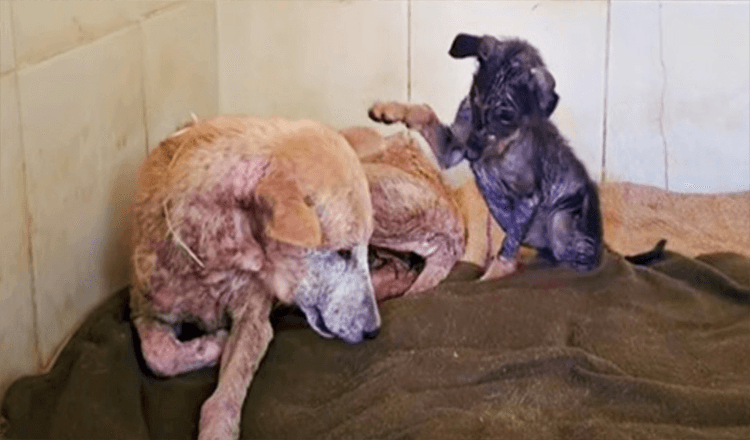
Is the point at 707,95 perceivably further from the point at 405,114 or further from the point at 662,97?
the point at 405,114

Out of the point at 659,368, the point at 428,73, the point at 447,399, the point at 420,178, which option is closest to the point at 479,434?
the point at 447,399

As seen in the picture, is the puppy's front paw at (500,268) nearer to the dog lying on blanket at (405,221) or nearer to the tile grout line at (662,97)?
the dog lying on blanket at (405,221)

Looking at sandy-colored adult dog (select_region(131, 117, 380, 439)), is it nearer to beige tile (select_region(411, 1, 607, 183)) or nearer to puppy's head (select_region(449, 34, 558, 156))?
puppy's head (select_region(449, 34, 558, 156))

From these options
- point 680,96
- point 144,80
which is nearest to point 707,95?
point 680,96

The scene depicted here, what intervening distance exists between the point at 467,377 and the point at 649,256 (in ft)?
2.04

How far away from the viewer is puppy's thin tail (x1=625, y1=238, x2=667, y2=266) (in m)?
2.00

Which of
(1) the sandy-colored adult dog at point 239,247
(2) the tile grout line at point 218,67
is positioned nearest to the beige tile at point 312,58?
(2) the tile grout line at point 218,67

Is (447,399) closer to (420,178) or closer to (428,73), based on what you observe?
(420,178)

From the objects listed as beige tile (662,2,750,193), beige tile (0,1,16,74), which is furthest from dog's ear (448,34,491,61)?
beige tile (0,1,16,74)

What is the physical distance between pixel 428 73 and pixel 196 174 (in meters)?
0.96

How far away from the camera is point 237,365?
1.52m

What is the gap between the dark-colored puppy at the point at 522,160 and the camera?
1805 mm

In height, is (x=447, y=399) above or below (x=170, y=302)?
below

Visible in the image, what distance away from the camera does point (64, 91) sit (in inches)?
63.4
